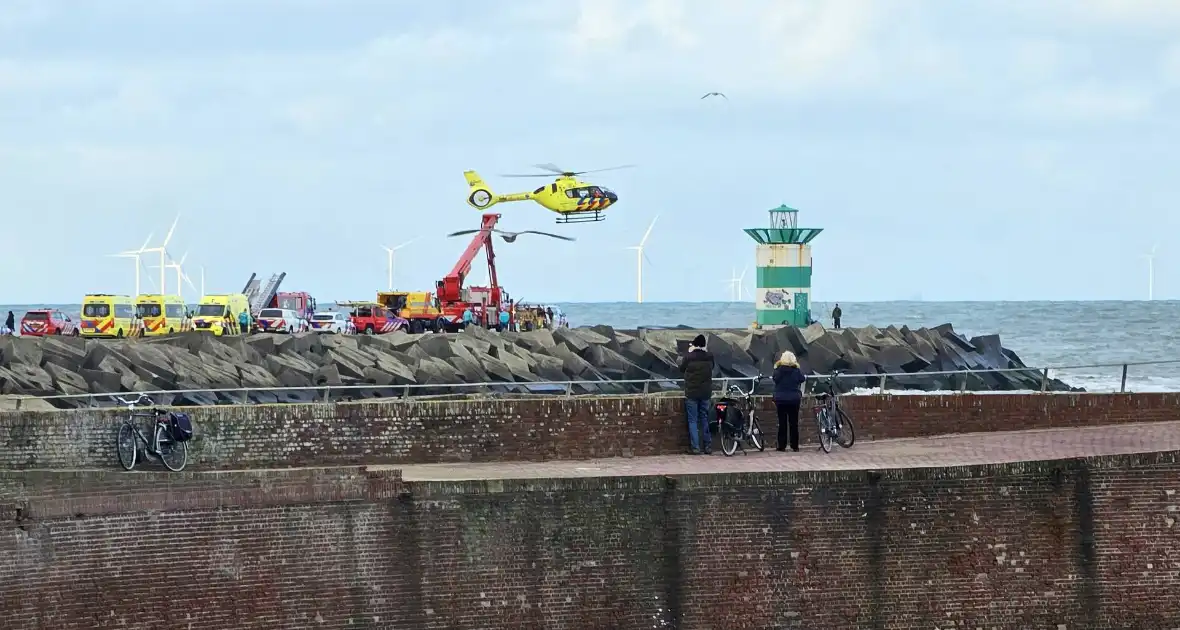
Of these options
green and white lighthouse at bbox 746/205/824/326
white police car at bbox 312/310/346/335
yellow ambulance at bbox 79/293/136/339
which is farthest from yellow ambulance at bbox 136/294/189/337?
green and white lighthouse at bbox 746/205/824/326

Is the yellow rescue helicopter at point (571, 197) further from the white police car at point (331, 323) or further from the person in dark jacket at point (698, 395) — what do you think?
the person in dark jacket at point (698, 395)

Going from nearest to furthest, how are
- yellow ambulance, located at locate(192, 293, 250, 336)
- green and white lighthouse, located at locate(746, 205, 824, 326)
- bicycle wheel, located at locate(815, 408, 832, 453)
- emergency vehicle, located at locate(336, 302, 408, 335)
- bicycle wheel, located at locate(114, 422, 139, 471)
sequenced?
bicycle wheel, located at locate(114, 422, 139, 471), bicycle wheel, located at locate(815, 408, 832, 453), green and white lighthouse, located at locate(746, 205, 824, 326), yellow ambulance, located at locate(192, 293, 250, 336), emergency vehicle, located at locate(336, 302, 408, 335)

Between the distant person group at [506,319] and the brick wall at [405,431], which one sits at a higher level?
the distant person group at [506,319]

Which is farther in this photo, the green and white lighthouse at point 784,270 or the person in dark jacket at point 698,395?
the green and white lighthouse at point 784,270

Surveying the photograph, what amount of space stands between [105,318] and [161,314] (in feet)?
7.08

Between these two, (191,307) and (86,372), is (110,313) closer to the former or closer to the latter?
(191,307)

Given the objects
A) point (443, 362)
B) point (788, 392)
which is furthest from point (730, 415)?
point (443, 362)

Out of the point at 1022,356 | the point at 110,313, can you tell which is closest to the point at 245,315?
the point at 110,313

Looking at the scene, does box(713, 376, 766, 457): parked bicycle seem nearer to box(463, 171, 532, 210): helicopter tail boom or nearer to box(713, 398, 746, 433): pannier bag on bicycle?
box(713, 398, 746, 433): pannier bag on bicycle

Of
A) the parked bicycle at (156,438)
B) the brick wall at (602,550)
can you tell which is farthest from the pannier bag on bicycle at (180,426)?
the brick wall at (602,550)

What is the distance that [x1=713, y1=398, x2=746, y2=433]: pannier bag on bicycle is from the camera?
19938 mm

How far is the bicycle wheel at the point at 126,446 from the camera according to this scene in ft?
58.6

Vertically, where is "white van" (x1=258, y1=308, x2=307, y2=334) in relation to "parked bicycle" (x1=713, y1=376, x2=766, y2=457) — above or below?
above

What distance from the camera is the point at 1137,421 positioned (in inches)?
854
